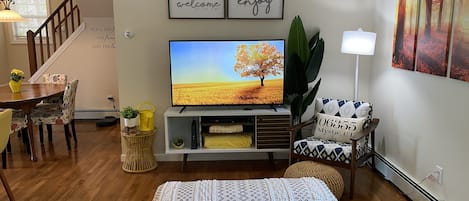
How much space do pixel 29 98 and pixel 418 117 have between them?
381 centimetres

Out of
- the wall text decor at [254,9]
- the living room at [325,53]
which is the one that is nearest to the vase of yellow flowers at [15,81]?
the living room at [325,53]

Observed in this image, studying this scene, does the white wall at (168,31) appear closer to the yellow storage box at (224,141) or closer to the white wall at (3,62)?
the yellow storage box at (224,141)

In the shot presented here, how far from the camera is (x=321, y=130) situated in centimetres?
346

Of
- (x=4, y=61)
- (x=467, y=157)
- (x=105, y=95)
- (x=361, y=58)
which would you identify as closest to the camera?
(x=467, y=157)

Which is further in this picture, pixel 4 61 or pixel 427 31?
pixel 4 61

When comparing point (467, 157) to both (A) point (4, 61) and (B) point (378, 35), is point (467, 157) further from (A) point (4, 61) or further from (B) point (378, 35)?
(A) point (4, 61)

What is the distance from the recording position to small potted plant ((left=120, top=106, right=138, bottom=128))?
361 cm

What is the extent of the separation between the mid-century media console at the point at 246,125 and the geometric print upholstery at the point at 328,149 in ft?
1.17

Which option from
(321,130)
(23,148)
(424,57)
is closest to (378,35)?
(424,57)

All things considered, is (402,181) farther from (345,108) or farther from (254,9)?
(254,9)

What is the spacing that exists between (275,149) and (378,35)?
1554 millimetres

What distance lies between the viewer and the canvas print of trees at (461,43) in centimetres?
237

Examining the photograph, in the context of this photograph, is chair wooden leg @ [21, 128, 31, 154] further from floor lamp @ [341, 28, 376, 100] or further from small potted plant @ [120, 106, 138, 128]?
floor lamp @ [341, 28, 376, 100]

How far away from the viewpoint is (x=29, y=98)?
155 inches
